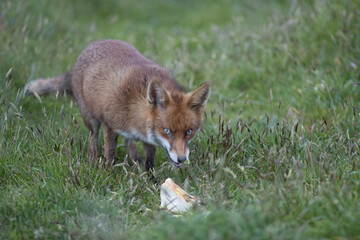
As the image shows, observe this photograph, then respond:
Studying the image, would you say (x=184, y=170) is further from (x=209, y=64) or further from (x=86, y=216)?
(x=209, y=64)

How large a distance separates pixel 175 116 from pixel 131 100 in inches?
26.7

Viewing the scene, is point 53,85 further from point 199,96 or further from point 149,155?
point 199,96

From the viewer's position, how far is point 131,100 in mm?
4602

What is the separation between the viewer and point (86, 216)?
3.26 m

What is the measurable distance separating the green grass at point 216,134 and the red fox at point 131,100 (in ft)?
0.82

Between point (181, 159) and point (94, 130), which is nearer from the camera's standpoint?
point (181, 159)

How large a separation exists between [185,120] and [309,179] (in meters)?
1.26

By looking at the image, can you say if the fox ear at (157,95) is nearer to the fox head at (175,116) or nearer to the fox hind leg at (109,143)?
the fox head at (175,116)

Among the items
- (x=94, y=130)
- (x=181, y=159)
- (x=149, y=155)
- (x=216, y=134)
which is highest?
(x=181, y=159)

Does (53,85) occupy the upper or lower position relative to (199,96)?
lower

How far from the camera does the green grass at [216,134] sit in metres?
3.02

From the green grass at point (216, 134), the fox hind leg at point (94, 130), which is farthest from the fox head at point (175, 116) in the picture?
the fox hind leg at point (94, 130)

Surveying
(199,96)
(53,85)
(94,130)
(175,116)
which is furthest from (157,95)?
(53,85)

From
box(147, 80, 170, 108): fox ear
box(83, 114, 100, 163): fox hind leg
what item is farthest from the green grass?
box(147, 80, 170, 108): fox ear
